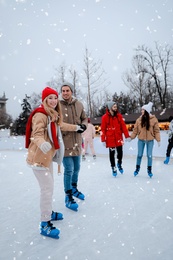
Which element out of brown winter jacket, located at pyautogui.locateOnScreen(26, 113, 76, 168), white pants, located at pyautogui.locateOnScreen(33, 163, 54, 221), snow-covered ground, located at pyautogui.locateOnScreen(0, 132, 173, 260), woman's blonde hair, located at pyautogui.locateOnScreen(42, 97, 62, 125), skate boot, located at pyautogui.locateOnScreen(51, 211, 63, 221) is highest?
woman's blonde hair, located at pyautogui.locateOnScreen(42, 97, 62, 125)

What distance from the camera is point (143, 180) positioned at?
482 cm

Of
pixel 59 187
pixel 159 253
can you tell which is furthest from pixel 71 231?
pixel 59 187

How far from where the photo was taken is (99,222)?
277cm

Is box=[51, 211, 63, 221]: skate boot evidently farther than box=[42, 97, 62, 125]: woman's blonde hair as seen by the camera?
Yes

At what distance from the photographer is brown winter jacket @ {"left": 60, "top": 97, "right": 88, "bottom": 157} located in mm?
3291

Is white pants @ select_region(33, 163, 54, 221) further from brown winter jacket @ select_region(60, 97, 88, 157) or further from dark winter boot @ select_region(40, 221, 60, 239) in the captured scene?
brown winter jacket @ select_region(60, 97, 88, 157)

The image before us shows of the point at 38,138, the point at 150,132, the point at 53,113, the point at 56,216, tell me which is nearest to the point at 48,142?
the point at 38,138

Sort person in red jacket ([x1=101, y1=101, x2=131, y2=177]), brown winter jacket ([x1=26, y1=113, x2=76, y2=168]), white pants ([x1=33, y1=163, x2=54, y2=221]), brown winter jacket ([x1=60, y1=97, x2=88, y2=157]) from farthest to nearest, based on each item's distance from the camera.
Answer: person in red jacket ([x1=101, y1=101, x2=131, y2=177]), brown winter jacket ([x1=60, y1=97, x2=88, y2=157]), white pants ([x1=33, y1=163, x2=54, y2=221]), brown winter jacket ([x1=26, y1=113, x2=76, y2=168])

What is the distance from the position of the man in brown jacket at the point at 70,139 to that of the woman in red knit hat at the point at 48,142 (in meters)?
0.63

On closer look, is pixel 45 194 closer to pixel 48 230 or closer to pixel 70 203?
pixel 48 230

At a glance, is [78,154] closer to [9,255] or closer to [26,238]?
[26,238]

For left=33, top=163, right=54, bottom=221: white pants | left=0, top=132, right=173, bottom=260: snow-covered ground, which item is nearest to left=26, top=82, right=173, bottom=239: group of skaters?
left=33, top=163, right=54, bottom=221: white pants

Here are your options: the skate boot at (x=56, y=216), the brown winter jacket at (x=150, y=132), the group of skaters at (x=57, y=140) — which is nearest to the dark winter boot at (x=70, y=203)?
the group of skaters at (x=57, y=140)

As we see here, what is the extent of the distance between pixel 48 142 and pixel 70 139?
0.93 metres
